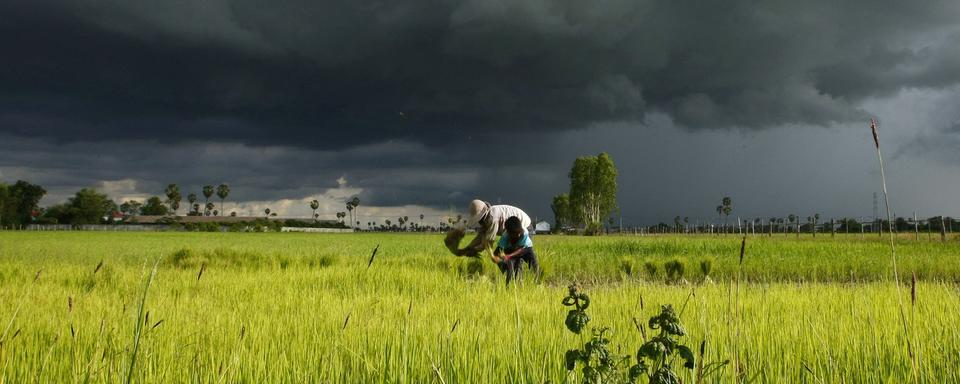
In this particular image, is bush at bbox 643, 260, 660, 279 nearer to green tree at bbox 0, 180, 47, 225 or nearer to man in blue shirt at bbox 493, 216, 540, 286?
man in blue shirt at bbox 493, 216, 540, 286

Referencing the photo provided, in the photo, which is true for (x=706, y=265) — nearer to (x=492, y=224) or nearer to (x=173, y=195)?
(x=492, y=224)

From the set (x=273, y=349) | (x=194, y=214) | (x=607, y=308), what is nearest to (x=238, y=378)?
(x=273, y=349)

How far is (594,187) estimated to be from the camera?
219 feet

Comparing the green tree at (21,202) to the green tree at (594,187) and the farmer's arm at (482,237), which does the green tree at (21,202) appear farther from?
the farmer's arm at (482,237)

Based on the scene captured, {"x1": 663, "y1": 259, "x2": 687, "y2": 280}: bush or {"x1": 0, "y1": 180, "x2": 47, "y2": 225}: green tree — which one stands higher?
{"x1": 0, "y1": 180, "x2": 47, "y2": 225}: green tree

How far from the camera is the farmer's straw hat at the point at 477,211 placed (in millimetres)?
6746

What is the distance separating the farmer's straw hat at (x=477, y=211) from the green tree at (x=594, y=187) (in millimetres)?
58877

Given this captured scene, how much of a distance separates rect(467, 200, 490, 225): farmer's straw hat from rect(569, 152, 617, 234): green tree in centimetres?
5888

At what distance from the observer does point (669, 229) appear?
7681 centimetres

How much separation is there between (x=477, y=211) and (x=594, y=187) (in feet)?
202

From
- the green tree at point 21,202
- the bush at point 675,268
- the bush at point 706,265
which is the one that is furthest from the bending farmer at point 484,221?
the green tree at point 21,202

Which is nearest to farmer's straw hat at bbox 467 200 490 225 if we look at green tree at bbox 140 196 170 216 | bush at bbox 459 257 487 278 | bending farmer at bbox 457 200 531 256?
bending farmer at bbox 457 200 531 256

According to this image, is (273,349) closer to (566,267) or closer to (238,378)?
(238,378)

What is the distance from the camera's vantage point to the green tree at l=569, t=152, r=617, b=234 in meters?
65.8
